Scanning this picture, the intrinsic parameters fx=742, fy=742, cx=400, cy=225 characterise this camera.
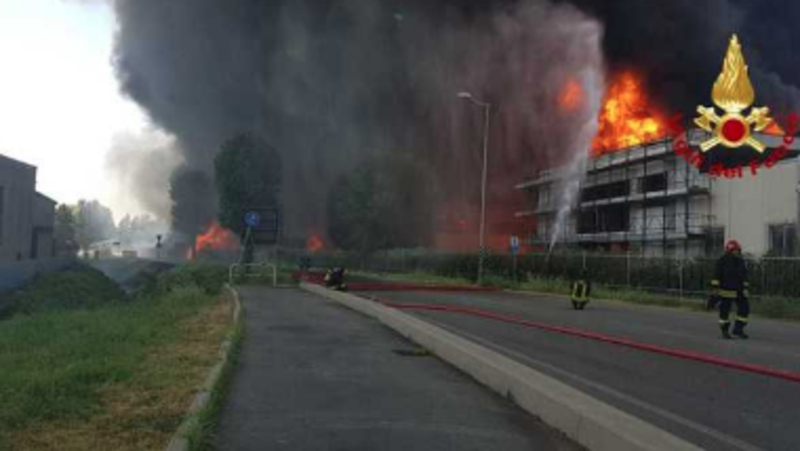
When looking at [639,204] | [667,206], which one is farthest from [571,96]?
[667,206]

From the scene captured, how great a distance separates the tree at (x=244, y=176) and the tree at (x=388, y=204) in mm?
7289

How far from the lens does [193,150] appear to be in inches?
3228

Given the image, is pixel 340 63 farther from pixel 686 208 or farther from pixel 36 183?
pixel 686 208

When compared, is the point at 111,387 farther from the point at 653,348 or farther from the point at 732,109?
the point at 732,109

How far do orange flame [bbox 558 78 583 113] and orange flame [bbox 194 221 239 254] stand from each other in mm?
41371

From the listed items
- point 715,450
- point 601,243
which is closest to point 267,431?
point 715,450

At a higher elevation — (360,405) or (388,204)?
(388,204)

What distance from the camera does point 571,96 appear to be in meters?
54.4

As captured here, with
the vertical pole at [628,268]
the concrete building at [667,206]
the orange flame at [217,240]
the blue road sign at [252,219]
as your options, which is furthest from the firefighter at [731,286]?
the orange flame at [217,240]

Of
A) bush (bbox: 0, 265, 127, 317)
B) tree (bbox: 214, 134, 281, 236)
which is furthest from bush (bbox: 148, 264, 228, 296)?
tree (bbox: 214, 134, 281, 236)

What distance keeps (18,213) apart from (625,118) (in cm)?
4454

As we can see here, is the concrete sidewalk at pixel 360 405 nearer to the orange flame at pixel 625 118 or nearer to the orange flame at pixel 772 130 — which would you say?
the orange flame at pixel 772 130

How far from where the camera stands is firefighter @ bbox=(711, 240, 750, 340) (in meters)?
12.6

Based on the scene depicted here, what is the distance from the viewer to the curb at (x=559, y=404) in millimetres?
4707
